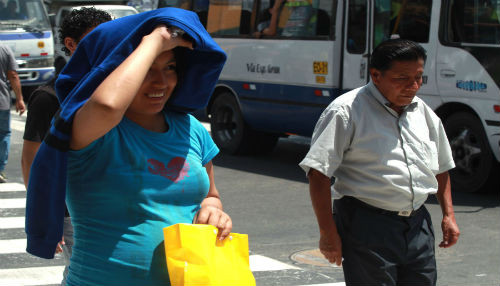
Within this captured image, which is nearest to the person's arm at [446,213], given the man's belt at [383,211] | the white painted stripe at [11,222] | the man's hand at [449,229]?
the man's hand at [449,229]

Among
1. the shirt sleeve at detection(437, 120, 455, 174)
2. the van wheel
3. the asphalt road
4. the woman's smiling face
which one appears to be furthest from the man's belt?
the van wheel

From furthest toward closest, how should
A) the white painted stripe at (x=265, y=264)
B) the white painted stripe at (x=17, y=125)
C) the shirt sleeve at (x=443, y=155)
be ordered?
1. the white painted stripe at (x=17, y=125)
2. the white painted stripe at (x=265, y=264)
3. the shirt sleeve at (x=443, y=155)

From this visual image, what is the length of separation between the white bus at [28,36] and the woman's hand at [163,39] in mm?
17206

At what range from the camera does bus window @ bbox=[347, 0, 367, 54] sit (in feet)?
35.8

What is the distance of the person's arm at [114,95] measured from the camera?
95.3 inches

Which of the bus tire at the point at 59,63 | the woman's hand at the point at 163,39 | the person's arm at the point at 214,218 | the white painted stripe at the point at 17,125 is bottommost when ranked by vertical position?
the bus tire at the point at 59,63

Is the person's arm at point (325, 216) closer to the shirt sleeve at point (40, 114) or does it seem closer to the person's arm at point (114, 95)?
the shirt sleeve at point (40, 114)

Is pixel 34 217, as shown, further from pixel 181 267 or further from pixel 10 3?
pixel 10 3

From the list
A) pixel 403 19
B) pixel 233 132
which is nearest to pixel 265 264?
pixel 403 19

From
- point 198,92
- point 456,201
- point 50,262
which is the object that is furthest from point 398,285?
point 456,201

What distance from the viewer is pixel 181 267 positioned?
2.58m

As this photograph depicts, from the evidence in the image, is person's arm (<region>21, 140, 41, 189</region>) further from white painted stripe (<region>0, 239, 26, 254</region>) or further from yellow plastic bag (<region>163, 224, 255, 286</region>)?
white painted stripe (<region>0, 239, 26, 254</region>)

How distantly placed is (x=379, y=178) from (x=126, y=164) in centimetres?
151

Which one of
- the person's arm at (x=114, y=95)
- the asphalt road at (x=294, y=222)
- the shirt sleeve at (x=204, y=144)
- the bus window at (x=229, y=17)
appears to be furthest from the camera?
the bus window at (x=229, y=17)
